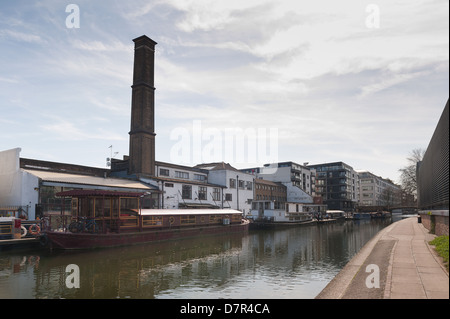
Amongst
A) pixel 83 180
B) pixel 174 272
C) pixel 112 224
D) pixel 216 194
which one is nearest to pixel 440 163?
pixel 174 272

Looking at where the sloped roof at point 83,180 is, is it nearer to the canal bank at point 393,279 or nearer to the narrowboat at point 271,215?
the narrowboat at point 271,215

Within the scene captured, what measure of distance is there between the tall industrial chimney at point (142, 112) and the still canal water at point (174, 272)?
2105cm

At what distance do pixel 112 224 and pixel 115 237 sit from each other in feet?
5.18

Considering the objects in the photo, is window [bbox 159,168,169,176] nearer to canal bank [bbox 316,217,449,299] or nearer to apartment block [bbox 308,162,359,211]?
canal bank [bbox 316,217,449,299]

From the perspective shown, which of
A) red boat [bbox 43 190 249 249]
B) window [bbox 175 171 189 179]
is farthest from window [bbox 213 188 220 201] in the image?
red boat [bbox 43 190 249 249]

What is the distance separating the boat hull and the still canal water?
879 millimetres

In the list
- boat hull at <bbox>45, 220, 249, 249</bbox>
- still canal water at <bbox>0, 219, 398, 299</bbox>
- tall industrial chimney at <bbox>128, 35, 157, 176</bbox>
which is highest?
tall industrial chimney at <bbox>128, 35, 157, 176</bbox>

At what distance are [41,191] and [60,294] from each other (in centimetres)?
2342

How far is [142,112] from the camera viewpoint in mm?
51531

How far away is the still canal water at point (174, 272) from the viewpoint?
1638cm

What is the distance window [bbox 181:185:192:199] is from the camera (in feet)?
174

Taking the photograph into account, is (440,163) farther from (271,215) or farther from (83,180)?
(271,215)

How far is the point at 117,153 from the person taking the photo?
5553 cm
